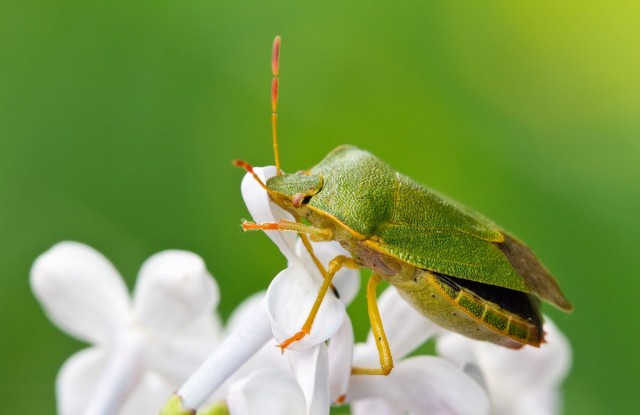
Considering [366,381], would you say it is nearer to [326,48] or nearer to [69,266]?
[69,266]

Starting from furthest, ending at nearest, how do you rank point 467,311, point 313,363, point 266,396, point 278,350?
1. point 467,311
2. point 278,350
3. point 313,363
4. point 266,396

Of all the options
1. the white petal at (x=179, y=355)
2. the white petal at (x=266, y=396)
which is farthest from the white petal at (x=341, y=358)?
the white petal at (x=179, y=355)

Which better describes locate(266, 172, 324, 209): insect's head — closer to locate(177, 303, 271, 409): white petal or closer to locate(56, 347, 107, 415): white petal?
locate(177, 303, 271, 409): white petal

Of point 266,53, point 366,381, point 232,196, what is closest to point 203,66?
point 266,53

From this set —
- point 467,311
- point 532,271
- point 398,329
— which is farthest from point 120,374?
point 532,271

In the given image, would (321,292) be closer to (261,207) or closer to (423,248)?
(261,207)

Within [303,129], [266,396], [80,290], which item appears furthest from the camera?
[303,129]

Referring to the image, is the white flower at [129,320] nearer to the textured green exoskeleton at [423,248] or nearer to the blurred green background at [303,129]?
the textured green exoskeleton at [423,248]
